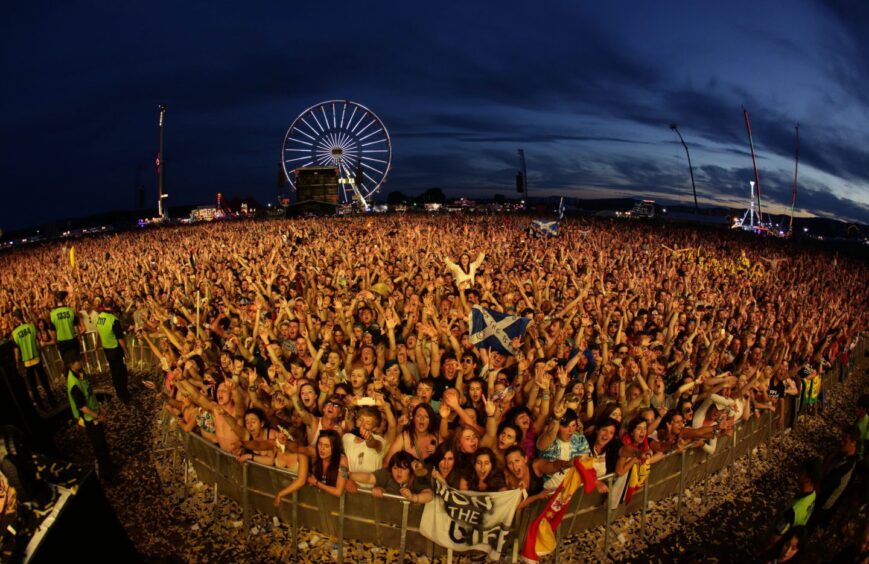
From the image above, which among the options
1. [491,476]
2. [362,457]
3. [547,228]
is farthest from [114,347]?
[547,228]

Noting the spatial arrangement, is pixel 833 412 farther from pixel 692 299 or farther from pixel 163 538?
pixel 163 538

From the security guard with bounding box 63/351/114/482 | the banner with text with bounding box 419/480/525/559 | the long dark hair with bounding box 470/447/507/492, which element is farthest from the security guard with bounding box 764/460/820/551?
the security guard with bounding box 63/351/114/482

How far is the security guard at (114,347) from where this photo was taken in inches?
312

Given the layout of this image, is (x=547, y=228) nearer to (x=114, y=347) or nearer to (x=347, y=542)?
(x=114, y=347)

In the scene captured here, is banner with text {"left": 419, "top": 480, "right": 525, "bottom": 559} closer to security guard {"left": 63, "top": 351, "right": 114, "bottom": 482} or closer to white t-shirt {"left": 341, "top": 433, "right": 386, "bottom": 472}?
white t-shirt {"left": 341, "top": 433, "right": 386, "bottom": 472}

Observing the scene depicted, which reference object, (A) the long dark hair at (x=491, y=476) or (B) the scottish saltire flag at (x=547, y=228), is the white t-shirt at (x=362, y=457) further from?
(B) the scottish saltire flag at (x=547, y=228)

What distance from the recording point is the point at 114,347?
795 cm

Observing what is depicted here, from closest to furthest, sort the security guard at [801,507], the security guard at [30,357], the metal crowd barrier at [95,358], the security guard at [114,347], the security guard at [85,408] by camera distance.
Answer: the security guard at [801,507]
the security guard at [85,408]
the security guard at [30,357]
the security guard at [114,347]
the metal crowd barrier at [95,358]

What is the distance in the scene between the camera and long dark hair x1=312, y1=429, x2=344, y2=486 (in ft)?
15.0

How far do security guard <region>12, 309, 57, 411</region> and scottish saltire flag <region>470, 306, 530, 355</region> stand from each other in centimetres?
695

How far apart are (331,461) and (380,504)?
0.60m

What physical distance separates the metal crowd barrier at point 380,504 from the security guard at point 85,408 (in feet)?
3.70

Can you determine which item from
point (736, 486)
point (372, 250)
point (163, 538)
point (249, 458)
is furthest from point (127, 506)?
point (372, 250)

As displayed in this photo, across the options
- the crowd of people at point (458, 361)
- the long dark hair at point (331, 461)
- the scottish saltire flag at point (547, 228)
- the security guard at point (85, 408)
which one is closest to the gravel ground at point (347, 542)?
the security guard at point (85, 408)
